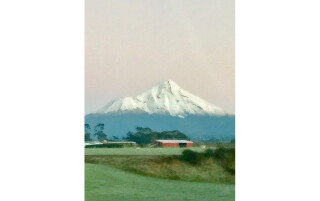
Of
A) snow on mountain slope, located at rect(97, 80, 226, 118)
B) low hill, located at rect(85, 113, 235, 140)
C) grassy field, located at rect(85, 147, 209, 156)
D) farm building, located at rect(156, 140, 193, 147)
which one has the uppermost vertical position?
snow on mountain slope, located at rect(97, 80, 226, 118)

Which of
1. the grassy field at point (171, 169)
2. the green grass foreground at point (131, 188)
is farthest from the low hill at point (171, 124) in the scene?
the green grass foreground at point (131, 188)

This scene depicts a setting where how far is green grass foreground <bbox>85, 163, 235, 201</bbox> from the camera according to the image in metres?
4.45

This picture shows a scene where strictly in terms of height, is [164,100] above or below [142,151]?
above

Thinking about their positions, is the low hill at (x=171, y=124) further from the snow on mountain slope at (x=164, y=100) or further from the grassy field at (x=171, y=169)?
the grassy field at (x=171, y=169)

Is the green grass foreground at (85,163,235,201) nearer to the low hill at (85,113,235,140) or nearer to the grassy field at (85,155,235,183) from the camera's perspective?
the grassy field at (85,155,235,183)

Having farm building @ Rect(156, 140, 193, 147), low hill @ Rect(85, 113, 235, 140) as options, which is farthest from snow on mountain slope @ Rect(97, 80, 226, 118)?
farm building @ Rect(156, 140, 193, 147)

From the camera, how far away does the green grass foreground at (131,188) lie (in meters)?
4.45

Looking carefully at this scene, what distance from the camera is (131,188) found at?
14.6ft

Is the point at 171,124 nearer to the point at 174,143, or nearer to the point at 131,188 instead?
the point at 174,143

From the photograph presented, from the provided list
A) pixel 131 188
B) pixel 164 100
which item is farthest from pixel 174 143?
pixel 131 188

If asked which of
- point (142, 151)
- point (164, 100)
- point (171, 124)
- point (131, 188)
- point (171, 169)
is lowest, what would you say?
point (131, 188)

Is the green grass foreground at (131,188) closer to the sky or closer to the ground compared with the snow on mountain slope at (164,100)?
closer to the ground
